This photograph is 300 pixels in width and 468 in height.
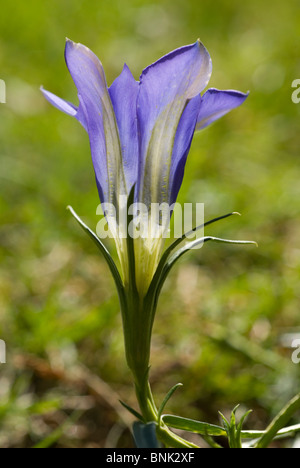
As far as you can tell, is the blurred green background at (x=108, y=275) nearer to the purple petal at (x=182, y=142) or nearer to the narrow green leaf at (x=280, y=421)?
the narrow green leaf at (x=280, y=421)

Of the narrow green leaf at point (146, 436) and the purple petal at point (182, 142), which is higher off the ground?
the purple petal at point (182, 142)

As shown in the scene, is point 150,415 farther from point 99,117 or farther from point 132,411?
point 99,117

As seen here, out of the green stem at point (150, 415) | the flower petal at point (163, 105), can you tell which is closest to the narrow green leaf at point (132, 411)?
the green stem at point (150, 415)

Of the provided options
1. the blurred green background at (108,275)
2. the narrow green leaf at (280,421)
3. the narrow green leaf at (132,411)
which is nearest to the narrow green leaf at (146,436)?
the narrow green leaf at (132,411)

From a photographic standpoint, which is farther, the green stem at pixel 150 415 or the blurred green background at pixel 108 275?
the blurred green background at pixel 108 275

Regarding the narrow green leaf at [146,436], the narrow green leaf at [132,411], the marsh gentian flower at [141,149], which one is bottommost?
the narrow green leaf at [146,436]

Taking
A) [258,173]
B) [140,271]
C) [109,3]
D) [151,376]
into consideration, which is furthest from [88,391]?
[109,3]

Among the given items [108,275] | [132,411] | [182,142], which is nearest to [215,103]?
[182,142]
